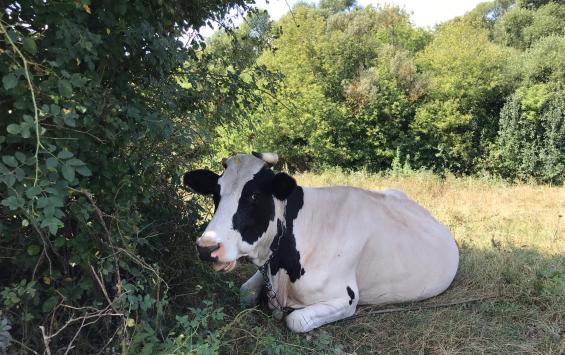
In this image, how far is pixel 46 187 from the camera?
6.51 feet

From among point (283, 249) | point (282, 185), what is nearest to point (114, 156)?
point (282, 185)

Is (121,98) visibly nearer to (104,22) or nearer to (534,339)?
(104,22)

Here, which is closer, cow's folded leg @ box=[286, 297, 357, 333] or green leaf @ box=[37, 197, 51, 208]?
green leaf @ box=[37, 197, 51, 208]

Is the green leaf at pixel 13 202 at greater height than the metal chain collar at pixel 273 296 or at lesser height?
greater

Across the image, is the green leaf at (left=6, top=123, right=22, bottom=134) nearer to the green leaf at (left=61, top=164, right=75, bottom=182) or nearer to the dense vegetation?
the dense vegetation

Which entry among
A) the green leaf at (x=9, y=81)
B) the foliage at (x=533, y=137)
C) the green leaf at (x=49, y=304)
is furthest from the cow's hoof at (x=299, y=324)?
the foliage at (x=533, y=137)

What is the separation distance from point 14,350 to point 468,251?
487 centimetres

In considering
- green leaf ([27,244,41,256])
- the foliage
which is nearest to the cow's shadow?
green leaf ([27,244,41,256])

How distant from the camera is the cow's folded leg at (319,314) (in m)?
3.54

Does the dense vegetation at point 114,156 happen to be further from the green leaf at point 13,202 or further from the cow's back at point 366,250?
the cow's back at point 366,250

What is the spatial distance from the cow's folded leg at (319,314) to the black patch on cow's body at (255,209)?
66 centimetres

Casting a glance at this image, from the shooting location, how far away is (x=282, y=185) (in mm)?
3564

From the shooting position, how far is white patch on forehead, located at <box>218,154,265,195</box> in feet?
11.3

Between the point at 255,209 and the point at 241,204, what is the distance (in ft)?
0.41
